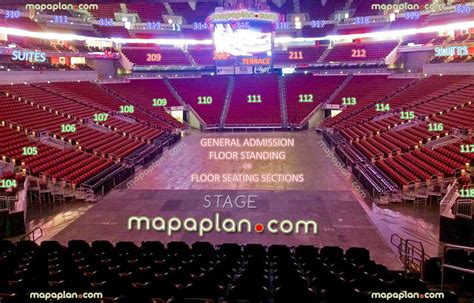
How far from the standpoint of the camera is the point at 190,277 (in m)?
8.08

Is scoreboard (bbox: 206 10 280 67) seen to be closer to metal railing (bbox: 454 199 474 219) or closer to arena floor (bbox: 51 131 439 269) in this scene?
arena floor (bbox: 51 131 439 269)

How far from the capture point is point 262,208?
16.6 metres

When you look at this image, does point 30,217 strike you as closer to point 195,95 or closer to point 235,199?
point 235,199

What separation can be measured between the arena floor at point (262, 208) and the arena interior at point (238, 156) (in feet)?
0.36

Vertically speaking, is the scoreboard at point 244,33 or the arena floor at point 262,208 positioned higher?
the scoreboard at point 244,33

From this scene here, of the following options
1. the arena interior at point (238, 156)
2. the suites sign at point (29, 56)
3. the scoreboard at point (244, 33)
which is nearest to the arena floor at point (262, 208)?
the arena interior at point (238, 156)

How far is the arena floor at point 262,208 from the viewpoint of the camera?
1366cm

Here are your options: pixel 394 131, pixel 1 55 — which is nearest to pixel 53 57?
pixel 1 55

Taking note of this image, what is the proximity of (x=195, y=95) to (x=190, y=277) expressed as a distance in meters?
38.7

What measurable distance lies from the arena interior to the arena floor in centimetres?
11

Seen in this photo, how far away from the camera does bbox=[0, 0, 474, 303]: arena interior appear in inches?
325

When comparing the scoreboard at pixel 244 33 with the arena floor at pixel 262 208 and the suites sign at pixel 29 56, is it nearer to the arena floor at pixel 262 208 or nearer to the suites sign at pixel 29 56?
the arena floor at pixel 262 208

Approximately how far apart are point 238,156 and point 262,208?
11150mm

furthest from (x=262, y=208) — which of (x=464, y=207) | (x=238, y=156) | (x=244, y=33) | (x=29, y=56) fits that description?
(x=29, y=56)
